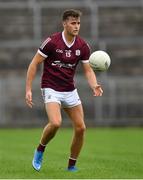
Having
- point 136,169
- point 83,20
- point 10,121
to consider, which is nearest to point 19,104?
point 10,121

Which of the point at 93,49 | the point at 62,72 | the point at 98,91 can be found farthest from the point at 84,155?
the point at 93,49

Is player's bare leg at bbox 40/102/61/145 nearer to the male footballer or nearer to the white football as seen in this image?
the male footballer

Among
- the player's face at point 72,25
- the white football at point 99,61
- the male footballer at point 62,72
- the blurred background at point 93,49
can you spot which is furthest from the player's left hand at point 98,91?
the blurred background at point 93,49

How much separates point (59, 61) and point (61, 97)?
1.64ft

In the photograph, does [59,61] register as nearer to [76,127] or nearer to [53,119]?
[53,119]

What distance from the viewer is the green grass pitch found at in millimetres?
9719

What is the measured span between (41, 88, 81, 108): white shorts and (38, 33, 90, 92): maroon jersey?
0.19 feet

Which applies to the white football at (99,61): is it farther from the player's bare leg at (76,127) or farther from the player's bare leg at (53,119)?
the player's bare leg at (53,119)

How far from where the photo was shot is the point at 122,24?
25.6m

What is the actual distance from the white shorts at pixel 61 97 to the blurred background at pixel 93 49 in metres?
12.5

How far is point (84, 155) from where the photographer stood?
1323 centimetres

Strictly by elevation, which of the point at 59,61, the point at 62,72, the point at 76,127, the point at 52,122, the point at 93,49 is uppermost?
the point at 59,61

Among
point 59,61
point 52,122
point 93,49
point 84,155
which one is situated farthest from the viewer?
point 93,49

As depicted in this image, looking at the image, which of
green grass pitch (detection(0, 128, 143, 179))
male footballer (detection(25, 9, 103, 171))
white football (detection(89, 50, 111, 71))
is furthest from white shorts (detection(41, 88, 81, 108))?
green grass pitch (detection(0, 128, 143, 179))
